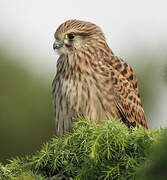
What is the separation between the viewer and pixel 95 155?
4.03 m

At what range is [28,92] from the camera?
40.2ft

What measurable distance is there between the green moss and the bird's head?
9.14 feet

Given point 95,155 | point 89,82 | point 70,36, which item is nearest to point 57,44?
point 70,36

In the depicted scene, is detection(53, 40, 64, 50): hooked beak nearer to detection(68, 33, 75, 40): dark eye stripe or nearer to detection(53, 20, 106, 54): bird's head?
detection(53, 20, 106, 54): bird's head

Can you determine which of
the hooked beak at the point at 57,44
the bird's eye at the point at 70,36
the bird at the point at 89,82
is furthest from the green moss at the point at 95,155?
the bird's eye at the point at 70,36

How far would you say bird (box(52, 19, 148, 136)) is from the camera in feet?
21.9

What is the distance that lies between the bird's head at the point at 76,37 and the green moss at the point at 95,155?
2785 millimetres

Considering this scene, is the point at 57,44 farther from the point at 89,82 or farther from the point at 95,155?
the point at 95,155

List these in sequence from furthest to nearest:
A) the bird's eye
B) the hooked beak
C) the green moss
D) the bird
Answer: the bird's eye < the hooked beak < the bird < the green moss

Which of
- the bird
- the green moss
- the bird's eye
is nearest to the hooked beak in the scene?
the bird

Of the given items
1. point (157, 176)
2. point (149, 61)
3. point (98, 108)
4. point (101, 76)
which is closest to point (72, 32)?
point (101, 76)

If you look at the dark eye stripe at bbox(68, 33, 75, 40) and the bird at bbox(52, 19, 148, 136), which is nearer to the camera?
the bird at bbox(52, 19, 148, 136)

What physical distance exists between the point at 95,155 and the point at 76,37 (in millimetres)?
3641

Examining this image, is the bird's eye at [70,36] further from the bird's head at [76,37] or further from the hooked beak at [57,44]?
the hooked beak at [57,44]
